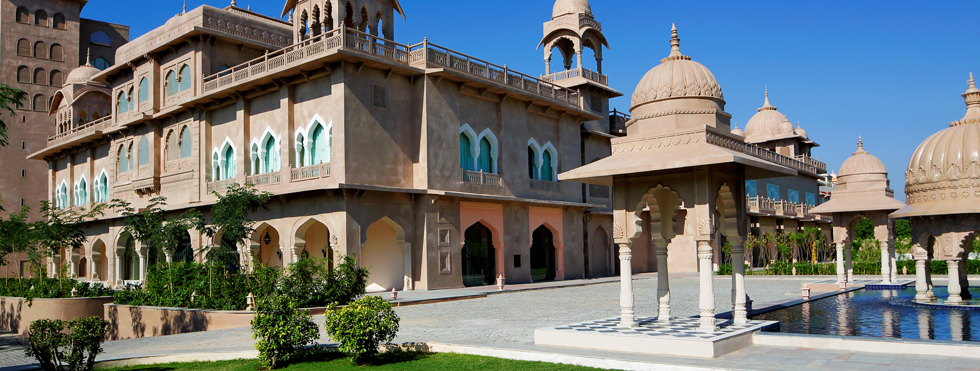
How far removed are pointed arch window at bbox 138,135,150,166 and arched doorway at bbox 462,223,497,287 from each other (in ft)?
45.9

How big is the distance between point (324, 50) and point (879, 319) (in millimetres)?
15961

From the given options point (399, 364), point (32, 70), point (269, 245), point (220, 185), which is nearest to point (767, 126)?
point (269, 245)

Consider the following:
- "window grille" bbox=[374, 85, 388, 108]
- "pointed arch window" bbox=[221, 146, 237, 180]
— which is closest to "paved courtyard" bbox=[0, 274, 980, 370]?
"window grille" bbox=[374, 85, 388, 108]

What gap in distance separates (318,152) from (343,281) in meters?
7.35

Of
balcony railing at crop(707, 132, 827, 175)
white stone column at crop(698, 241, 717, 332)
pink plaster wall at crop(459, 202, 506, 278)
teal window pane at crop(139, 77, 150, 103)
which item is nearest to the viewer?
white stone column at crop(698, 241, 717, 332)

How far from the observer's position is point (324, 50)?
2139cm

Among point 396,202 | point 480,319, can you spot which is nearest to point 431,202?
point 396,202

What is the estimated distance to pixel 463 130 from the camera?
24656 millimetres

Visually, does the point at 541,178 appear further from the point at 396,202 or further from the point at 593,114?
the point at 396,202

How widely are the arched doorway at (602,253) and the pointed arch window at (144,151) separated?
756 inches

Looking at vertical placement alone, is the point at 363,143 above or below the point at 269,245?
above

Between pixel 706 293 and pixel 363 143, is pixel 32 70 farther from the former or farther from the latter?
pixel 706 293

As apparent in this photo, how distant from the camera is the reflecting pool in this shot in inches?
408

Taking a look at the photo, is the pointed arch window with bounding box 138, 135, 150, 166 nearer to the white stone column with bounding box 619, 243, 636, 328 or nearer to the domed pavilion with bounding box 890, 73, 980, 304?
the white stone column with bounding box 619, 243, 636, 328
